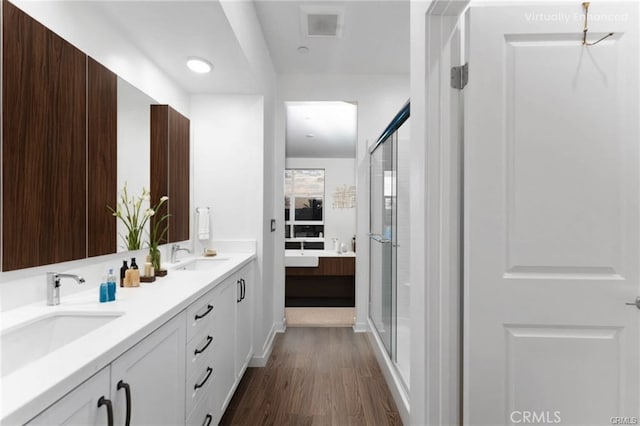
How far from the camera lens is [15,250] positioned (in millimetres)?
1245

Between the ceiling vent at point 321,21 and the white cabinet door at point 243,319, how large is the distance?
1.89 meters

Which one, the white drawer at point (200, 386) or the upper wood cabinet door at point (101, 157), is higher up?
the upper wood cabinet door at point (101, 157)

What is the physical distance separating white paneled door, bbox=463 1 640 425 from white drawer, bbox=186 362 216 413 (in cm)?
110

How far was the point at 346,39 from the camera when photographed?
9.64 ft

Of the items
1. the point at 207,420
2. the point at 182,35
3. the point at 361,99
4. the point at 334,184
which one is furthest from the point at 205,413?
the point at 334,184

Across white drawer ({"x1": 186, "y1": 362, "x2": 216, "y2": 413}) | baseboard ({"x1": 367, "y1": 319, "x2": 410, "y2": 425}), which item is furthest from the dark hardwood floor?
white drawer ({"x1": 186, "y1": 362, "x2": 216, "y2": 413})

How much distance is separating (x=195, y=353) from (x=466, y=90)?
60.5 inches

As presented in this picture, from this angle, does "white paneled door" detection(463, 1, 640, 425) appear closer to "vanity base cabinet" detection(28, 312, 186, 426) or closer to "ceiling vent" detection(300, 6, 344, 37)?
"vanity base cabinet" detection(28, 312, 186, 426)

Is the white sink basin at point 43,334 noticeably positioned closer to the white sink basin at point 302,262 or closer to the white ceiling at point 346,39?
the white ceiling at point 346,39

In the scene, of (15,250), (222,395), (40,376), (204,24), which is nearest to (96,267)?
(15,250)

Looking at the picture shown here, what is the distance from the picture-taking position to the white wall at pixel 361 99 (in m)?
3.65

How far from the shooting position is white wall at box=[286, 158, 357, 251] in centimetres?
607

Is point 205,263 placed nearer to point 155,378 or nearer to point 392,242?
point 392,242

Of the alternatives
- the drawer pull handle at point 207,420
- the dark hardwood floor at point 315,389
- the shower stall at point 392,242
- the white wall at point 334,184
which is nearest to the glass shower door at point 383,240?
the shower stall at point 392,242
